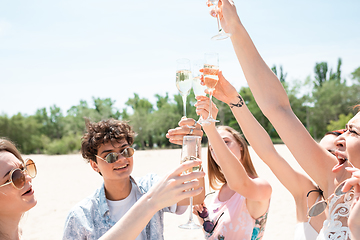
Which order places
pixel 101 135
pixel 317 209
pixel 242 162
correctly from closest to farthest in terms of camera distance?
pixel 317 209 → pixel 101 135 → pixel 242 162

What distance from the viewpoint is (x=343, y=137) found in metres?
2.15

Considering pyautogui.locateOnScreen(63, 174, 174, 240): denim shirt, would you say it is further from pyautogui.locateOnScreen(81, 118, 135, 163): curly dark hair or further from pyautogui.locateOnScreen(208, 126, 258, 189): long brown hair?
pyautogui.locateOnScreen(208, 126, 258, 189): long brown hair

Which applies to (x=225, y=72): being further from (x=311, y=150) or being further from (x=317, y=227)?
(x=317, y=227)

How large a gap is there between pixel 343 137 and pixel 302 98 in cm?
4849

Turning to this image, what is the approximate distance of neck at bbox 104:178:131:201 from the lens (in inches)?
Answer: 128

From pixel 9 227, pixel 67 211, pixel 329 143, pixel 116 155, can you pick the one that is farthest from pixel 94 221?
pixel 67 211

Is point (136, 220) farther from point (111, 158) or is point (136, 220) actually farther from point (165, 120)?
point (165, 120)

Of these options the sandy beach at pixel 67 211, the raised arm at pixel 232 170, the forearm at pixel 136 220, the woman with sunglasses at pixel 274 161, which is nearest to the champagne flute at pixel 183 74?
the raised arm at pixel 232 170

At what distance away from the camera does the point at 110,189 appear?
3268 millimetres

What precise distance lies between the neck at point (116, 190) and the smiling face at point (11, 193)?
39.7 inches

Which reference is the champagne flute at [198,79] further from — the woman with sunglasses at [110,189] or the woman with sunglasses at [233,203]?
the woman with sunglasses at [110,189]

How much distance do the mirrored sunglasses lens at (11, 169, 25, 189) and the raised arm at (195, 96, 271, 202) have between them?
4.98 feet

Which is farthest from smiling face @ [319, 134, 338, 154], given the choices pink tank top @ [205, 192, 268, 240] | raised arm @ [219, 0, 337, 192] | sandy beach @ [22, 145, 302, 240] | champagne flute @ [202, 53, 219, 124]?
sandy beach @ [22, 145, 302, 240]

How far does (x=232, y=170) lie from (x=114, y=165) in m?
1.33
